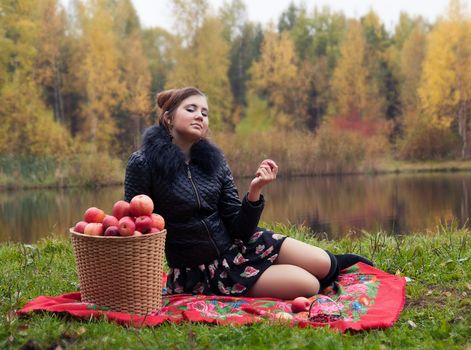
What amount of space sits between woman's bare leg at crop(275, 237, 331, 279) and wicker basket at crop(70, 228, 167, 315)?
2.94 feet

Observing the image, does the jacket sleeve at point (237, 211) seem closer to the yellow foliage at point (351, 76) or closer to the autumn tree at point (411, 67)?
the autumn tree at point (411, 67)

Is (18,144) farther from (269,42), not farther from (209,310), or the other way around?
(209,310)

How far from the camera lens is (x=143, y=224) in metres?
3.14

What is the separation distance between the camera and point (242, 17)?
30.3 meters

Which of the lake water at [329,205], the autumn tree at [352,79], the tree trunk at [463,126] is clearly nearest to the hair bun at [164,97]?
the lake water at [329,205]

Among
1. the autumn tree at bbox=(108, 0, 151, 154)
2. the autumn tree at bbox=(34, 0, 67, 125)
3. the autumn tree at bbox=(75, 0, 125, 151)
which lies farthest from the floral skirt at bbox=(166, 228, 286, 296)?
the autumn tree at bbox=(34, 0, 67, 125)

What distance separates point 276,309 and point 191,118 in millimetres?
1294

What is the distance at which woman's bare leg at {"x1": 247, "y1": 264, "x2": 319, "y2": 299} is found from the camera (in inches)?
140

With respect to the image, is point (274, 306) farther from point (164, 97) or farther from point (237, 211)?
point (164, 97)

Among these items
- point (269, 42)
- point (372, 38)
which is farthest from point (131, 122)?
point (372, 38)

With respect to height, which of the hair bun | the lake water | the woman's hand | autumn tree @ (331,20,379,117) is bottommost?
the lake water

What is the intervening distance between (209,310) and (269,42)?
25.2m

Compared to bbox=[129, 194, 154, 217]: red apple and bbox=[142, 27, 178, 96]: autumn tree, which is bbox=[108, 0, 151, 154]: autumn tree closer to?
bbox=[142, 27, 178, 96]: autumn tree

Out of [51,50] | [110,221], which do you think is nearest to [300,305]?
[110,221]
